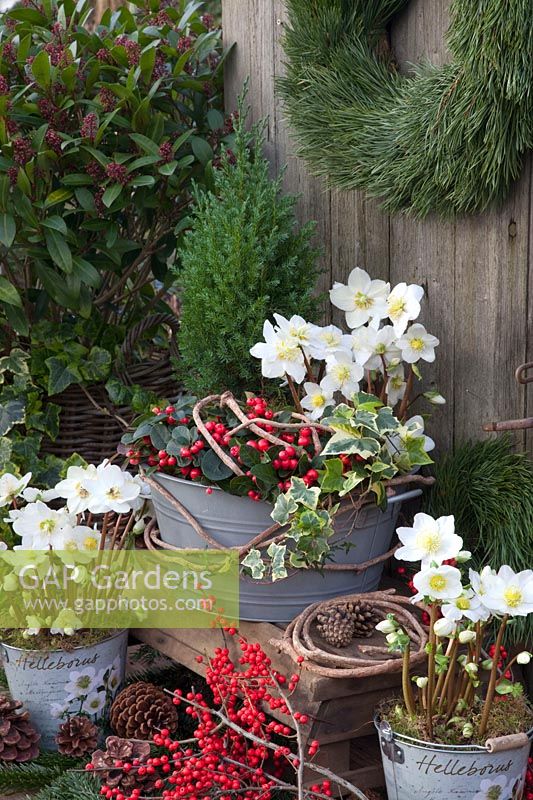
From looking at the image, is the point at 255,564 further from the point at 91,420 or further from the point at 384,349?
the point at 91,420

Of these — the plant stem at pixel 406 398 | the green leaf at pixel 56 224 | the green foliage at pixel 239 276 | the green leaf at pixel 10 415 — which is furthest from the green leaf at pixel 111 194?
the plant stem at pixel 406 398

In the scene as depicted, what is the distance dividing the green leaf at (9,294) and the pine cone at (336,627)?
1187mm

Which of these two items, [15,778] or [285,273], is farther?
[285,273]

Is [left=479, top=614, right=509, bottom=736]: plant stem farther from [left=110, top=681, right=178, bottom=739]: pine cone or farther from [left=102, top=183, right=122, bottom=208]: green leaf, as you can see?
[left=102, top=183, right=122, bottom=208]: green leaf

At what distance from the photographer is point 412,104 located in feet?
6.46

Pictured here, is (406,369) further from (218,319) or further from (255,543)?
(255,543)

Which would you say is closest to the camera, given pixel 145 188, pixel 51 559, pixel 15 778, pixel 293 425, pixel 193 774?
pixel 193 774

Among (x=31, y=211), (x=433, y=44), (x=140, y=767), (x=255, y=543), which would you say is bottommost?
(x=140, y=767)

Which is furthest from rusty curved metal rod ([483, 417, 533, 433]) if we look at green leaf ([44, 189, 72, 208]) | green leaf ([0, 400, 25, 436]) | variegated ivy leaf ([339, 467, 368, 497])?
green leaf ([0, 400, 25, 436])

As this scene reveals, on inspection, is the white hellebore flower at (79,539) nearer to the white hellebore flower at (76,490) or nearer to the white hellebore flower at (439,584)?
the white hellebore flower at (76,490)

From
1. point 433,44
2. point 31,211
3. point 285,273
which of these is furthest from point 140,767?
point 433,44

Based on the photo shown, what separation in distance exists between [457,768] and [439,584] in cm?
31

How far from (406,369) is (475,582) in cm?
78

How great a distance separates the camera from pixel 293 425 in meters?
1.84
